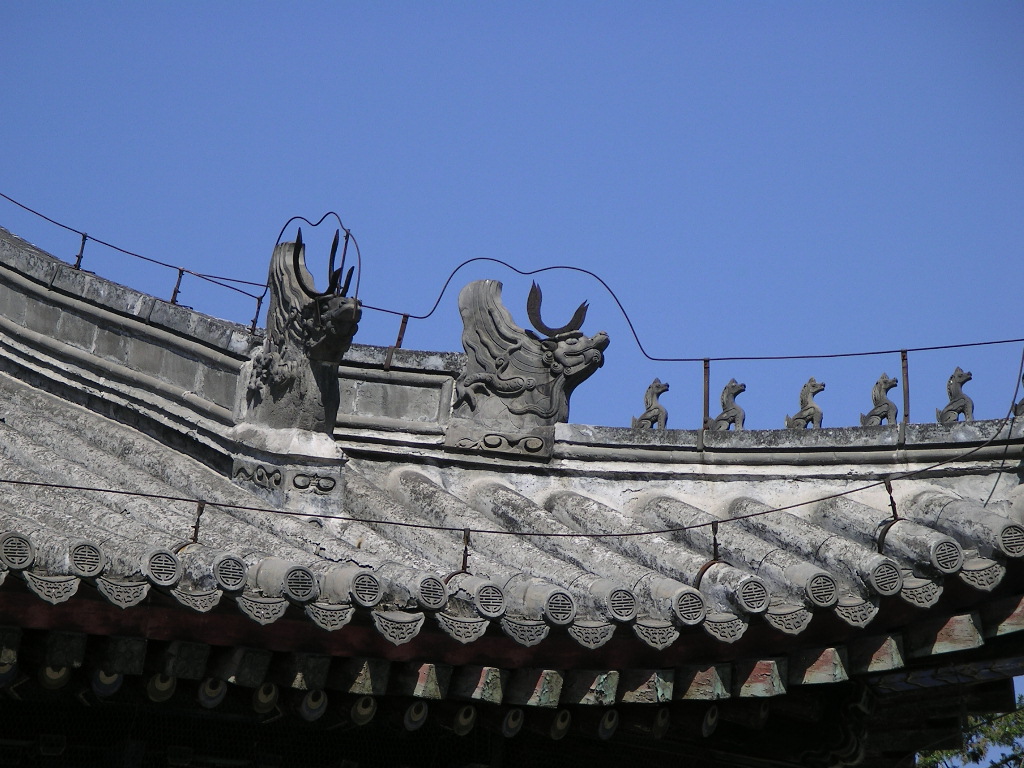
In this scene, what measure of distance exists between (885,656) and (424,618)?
2.91 m

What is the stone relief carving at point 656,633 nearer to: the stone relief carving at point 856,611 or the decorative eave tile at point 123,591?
the stone relief carving at point 856,611

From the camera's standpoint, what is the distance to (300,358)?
34.7ft

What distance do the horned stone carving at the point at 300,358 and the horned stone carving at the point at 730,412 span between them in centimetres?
307

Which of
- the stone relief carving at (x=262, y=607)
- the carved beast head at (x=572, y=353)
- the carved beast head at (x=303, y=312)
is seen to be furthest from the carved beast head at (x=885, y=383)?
the stone relief carving at (x=262, y=607)

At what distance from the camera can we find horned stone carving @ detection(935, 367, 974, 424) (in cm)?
1113

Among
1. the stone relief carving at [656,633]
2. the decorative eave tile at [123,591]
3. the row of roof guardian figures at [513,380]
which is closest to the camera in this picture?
the decorative eave tile at [123,591]

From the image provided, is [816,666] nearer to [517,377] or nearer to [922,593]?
[922,593]

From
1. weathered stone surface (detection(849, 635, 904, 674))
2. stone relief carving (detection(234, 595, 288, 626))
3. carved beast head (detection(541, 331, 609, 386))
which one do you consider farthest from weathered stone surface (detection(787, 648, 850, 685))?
carved beast head (detection(541, 331, 609, 386))

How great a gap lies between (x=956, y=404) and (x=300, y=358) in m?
4.70

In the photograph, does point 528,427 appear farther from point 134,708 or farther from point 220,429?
point 134,708

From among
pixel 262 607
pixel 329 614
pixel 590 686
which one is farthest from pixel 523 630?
pixel 262 607

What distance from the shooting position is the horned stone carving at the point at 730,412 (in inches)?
470

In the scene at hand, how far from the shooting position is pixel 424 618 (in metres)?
7.45

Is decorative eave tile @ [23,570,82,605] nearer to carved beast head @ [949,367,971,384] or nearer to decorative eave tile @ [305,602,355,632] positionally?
decorative eave tile @ [305,602,355,632]
